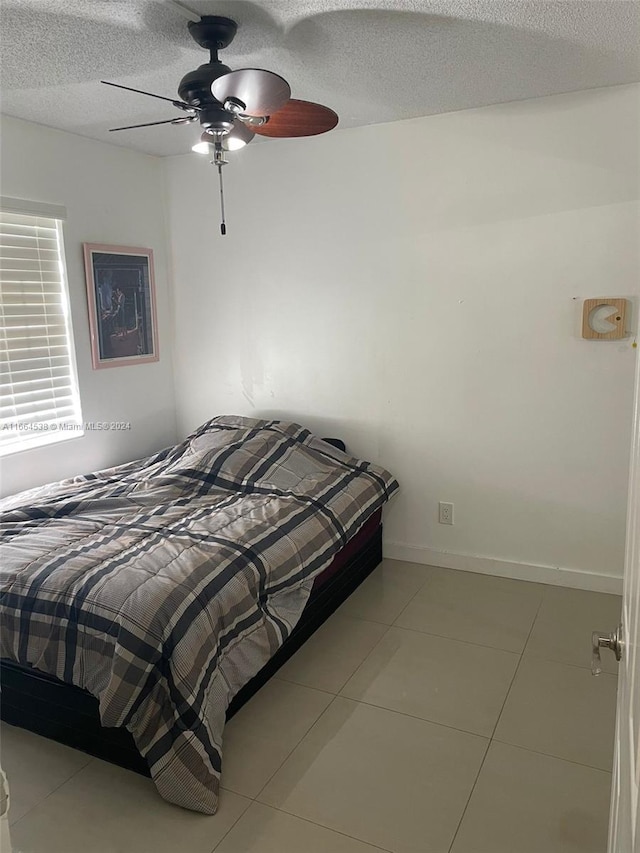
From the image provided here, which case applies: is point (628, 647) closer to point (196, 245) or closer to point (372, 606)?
point (372, 606)

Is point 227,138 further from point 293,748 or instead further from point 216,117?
point 293,748

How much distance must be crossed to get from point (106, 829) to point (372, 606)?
1.55 m

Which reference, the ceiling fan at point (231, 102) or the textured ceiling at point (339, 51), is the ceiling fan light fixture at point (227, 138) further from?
the textured ceiling at point (339, 51)

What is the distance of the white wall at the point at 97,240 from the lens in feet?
10.0

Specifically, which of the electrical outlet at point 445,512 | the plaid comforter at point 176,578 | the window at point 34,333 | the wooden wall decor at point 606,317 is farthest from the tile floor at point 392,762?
the window at point 34,333

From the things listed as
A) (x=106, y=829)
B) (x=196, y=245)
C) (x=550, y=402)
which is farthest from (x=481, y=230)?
(x=106, y=829)

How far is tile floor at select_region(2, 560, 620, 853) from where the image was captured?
1.75m

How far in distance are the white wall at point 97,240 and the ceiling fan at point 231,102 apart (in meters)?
1.29

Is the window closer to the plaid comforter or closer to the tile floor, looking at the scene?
the plaid comforter

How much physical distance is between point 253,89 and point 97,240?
6.46 ft

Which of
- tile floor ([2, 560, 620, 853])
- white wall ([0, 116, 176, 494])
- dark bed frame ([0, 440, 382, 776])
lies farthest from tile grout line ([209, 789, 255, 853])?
white wall ([0, 116, 176, 494])

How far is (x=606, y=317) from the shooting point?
287 centimetres

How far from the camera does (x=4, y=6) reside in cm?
186

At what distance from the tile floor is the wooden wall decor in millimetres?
1324
